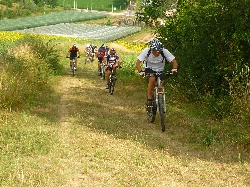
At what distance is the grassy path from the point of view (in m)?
6.18

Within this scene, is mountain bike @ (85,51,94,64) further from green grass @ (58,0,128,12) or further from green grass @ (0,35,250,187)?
green grass @ (58,0,128,12)

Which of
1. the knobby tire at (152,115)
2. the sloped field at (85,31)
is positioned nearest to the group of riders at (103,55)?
the knobby tire at (152,115)

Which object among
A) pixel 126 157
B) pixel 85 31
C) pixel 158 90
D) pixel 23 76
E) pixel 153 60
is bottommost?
pixel 126 157

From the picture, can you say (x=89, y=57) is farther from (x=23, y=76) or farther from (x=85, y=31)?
(x=85, y=31)

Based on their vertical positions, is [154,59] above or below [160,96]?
above

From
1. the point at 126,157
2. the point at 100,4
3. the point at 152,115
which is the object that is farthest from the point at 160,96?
the point at 100,4

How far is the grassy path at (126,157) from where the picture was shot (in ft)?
20.3

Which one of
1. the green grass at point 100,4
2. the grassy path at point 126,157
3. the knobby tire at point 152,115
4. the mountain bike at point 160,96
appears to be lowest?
the grassy path at point 126,157

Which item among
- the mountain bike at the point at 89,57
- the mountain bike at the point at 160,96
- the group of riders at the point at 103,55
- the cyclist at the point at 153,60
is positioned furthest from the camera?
the mountain bike at the point at 89,57

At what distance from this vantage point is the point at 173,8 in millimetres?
16438

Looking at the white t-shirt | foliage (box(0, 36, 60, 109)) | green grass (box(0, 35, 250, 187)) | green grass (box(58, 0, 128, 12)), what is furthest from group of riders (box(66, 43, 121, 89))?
green grass (box(58, 0, 128, 12))

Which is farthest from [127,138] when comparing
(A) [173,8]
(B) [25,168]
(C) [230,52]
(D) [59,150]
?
(A) [173,8]

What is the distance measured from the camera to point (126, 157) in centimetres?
714

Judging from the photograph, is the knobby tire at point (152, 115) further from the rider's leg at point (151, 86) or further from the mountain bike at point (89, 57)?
the mountain bike at point (89, 57)
